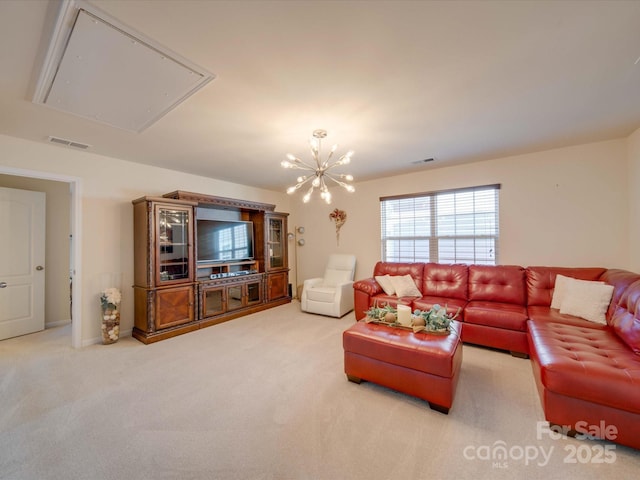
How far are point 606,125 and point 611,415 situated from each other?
282cm

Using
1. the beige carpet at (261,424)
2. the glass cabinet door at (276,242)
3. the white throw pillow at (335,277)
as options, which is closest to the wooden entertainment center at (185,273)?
the glass cabinet door at (276,242)

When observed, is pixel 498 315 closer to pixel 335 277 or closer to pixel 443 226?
pixel 443 226

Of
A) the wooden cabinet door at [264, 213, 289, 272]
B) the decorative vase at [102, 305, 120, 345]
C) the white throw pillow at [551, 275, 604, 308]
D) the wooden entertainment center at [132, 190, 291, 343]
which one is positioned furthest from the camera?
the wooden cabinet door at [264, 213, 289, 272]

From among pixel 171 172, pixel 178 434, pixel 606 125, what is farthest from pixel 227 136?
pixel 606 125

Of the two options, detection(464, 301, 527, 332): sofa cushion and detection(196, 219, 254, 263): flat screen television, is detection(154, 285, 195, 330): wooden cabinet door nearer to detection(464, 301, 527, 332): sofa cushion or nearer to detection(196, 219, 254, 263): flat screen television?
detection(196, 219, 254, 263): flat screen television

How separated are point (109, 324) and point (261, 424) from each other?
2735 millimetres

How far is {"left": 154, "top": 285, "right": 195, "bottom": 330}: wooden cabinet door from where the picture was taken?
339cm

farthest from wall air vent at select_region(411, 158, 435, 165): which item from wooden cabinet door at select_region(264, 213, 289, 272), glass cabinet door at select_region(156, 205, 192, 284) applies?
glass cabinet door at select_region(156, 205, 192, 284)

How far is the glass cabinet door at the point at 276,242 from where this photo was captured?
16.7 ft

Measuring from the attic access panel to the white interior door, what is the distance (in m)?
2.60

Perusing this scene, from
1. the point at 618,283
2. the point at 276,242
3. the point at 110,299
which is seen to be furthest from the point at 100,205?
the point at 618,283

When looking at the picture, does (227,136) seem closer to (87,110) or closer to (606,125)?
(87,110)

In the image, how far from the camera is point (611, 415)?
5.04ft

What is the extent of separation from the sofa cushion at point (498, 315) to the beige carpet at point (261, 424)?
1.18 ft
